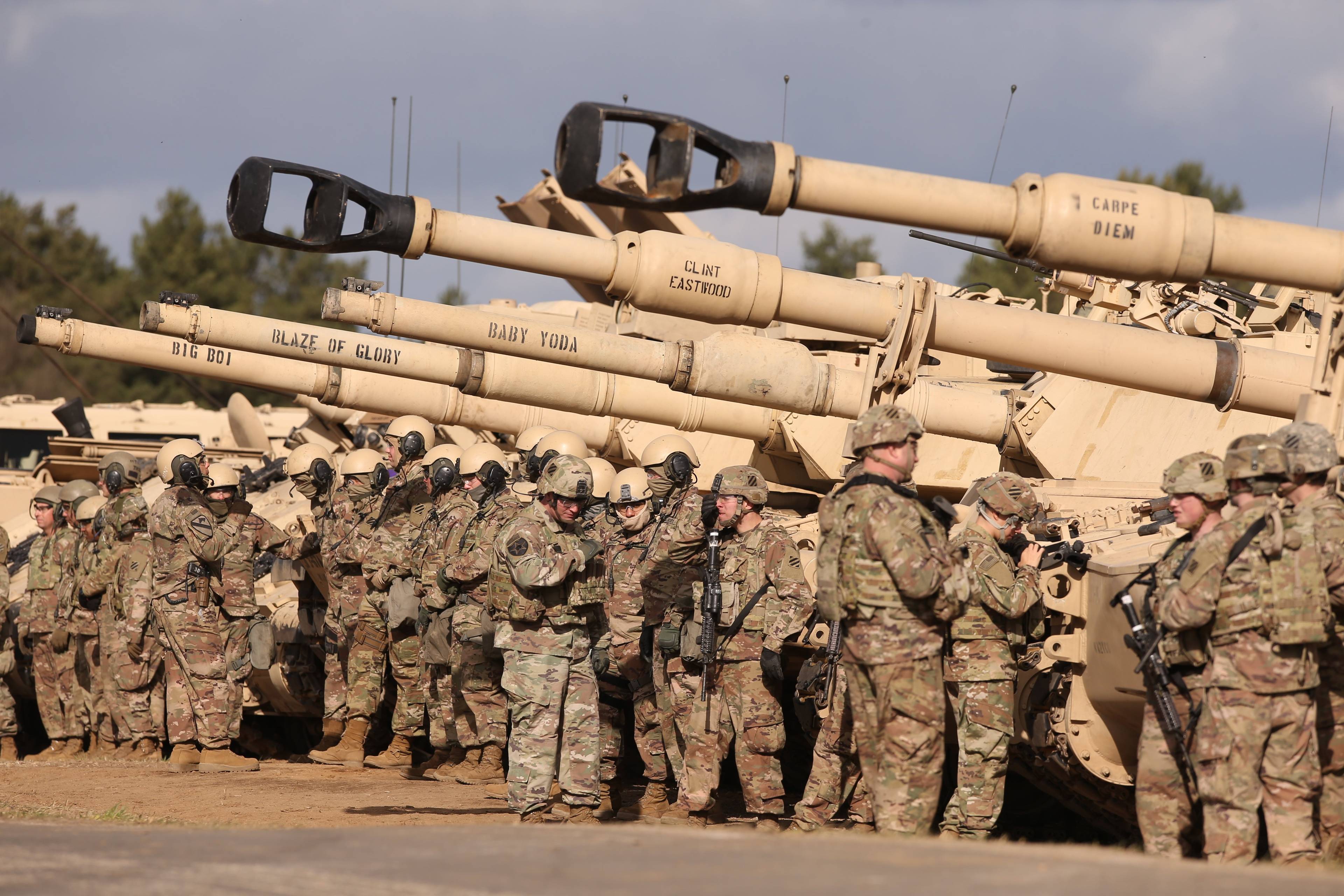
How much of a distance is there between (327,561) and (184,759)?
1.79 meters

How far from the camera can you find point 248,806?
10250 millimetres

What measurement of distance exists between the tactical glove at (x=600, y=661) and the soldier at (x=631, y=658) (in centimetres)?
13

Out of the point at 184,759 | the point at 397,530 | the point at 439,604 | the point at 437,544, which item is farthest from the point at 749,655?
the point at 184,759

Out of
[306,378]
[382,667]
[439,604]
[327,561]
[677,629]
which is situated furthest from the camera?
[306,378]

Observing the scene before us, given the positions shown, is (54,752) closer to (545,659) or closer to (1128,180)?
(545,659)

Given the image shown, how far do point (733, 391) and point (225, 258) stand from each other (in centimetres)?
4189

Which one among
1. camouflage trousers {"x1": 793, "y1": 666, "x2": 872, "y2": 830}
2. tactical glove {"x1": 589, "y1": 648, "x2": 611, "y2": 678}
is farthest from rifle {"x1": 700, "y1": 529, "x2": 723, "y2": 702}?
tactical glove {"x1": 589, "y1": 648, "x2": 611, "y2": 678}

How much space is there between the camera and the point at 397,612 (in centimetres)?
1187

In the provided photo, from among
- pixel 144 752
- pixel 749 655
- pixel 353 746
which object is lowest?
pixel 144 752

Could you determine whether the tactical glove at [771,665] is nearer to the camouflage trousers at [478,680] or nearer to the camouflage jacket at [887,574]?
the camouflage jacket at [887,574]

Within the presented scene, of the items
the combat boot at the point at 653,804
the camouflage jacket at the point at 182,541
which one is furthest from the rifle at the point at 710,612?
the camouflage jacket at the point at 182,541

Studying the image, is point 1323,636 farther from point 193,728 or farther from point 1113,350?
point 193,728

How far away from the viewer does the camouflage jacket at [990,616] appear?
25.7 feet

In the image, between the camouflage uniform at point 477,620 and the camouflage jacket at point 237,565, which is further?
the camouflage jacket at point 237,565
